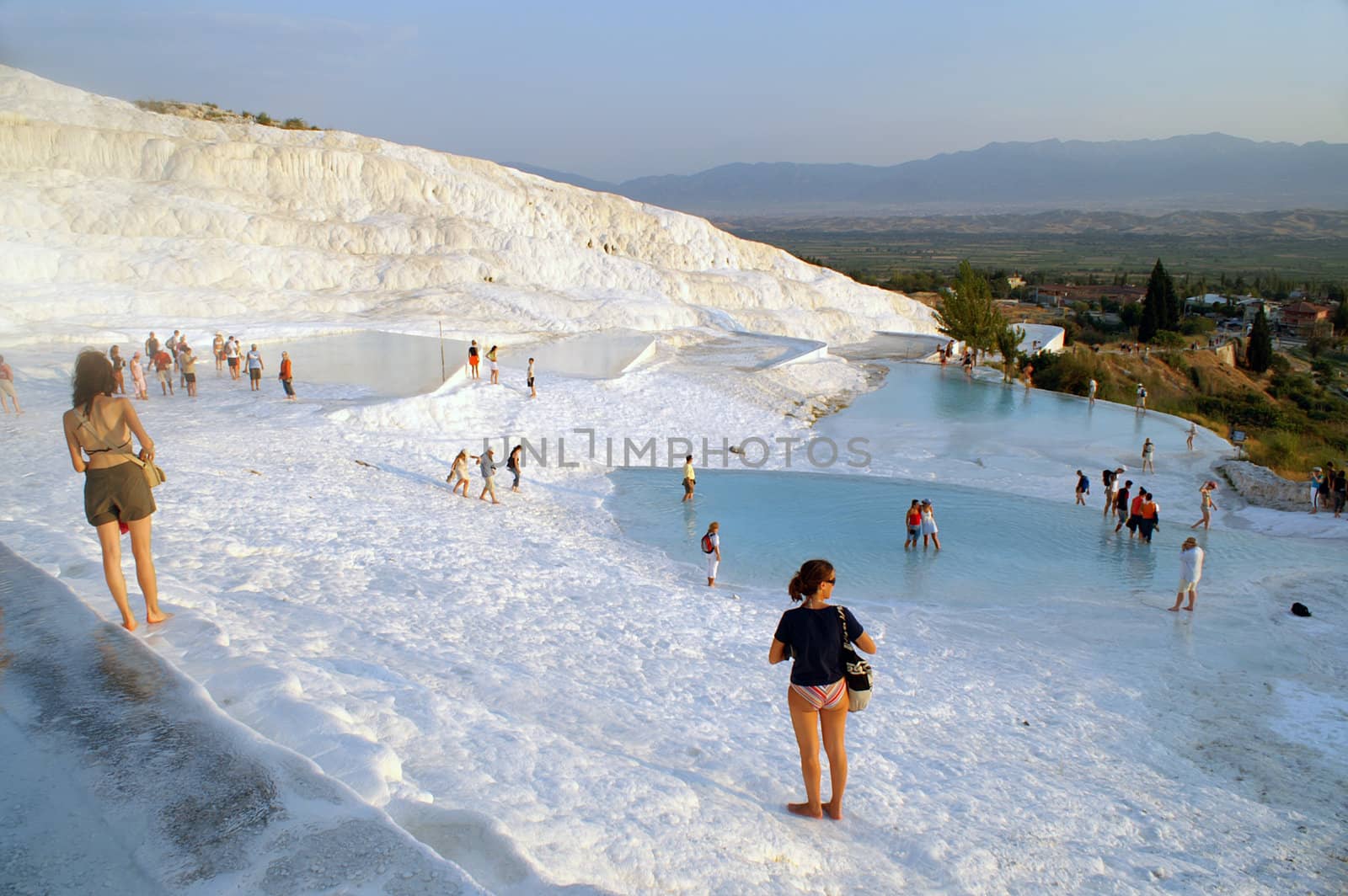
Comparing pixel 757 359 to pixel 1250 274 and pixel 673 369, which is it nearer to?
pixel 673 369

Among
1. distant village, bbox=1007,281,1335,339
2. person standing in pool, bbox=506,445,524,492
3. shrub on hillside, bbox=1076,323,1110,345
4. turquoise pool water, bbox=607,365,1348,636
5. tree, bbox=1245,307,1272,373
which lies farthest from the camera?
distant village, bbox=1007,281,1335,339

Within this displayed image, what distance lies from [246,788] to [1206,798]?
6391mm

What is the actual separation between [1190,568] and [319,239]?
31.8 m

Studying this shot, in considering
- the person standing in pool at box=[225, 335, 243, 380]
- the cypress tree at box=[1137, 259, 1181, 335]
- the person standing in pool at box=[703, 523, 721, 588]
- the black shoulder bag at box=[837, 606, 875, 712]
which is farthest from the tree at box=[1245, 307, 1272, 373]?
the black shoulder bag at box=[837, 606, 875, 712]

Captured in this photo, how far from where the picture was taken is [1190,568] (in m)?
10.6

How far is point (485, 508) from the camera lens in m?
13.9

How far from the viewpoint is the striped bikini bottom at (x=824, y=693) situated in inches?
170

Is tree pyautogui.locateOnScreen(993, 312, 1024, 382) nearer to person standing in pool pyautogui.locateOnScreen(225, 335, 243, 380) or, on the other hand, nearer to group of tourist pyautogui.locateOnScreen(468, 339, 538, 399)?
group of tourist pyautogui.locateOnScreen(468, 339, 538, 399)

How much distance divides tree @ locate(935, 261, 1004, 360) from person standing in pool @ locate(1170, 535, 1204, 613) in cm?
A: 2385

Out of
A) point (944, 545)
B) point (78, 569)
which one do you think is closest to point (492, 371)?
point (944, 545)

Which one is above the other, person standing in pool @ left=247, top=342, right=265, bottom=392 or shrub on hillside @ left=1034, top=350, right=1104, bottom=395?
person standing in pool @ left=247, top=342, right=265, bottom=392

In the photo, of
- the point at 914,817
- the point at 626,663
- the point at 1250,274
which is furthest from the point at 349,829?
the point at 1250,274

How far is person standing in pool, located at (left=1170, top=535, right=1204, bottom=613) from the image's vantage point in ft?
34.5

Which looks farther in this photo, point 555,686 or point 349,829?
point 555,686
